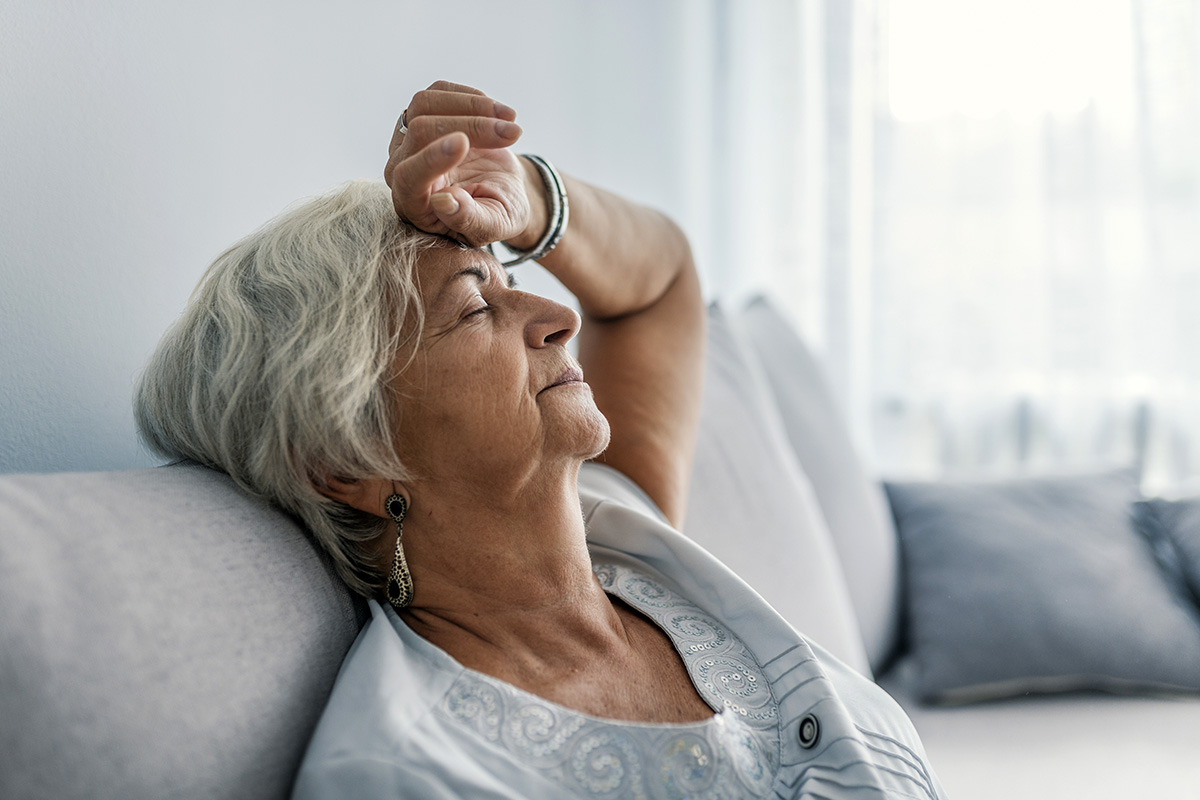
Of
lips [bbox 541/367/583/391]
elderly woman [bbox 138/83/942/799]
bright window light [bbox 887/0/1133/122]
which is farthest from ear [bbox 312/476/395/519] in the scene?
bright window light [bbox 887/0/1133/122]

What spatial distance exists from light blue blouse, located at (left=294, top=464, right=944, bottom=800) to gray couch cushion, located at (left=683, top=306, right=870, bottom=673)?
1.13ft

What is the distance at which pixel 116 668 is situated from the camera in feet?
1.98

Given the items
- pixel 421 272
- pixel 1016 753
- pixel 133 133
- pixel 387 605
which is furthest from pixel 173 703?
pixel 1016 753

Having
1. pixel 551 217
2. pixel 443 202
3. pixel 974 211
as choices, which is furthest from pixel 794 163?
pixel 443 202

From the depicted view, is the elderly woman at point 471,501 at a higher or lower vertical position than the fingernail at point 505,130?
lower

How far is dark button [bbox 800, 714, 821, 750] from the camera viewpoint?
31.9 inches

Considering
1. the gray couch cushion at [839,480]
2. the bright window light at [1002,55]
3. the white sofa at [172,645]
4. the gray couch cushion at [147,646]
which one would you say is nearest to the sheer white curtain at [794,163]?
the bright window light at [1002,55]

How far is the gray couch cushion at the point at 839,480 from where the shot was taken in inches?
66.7

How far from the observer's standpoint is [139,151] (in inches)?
Result: 38.0

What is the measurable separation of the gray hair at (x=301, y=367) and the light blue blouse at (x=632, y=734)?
0.51 feet

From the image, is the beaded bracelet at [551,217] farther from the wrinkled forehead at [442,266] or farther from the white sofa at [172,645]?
the white sofa at [172,645]

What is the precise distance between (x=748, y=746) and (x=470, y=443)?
0.40 m

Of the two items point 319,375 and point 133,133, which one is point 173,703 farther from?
point 133,133

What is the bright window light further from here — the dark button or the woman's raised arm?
the dark button
